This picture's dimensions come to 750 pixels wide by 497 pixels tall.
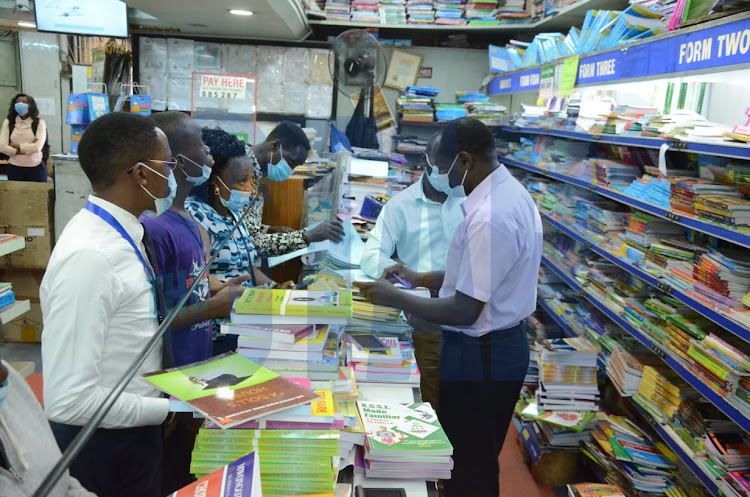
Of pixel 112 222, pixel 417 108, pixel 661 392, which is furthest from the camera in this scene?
pixel 417 108

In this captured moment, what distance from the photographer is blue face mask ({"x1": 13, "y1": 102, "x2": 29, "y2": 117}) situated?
26.4ft

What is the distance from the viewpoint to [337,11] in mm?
6922

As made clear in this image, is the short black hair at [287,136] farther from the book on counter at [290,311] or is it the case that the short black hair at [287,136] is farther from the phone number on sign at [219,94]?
the book on counter at [290,311]

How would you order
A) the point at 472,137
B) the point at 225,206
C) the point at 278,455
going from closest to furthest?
1. the point at 278,455
2. the point at 472,137
3. the point at 225,206

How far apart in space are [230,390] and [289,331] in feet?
1.26

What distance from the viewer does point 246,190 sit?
280 cm

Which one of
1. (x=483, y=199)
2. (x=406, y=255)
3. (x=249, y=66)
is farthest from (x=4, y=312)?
(x=249, y=66)

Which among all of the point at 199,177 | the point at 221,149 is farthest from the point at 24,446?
the point at 221,149

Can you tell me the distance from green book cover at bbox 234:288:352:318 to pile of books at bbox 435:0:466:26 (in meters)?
5.85

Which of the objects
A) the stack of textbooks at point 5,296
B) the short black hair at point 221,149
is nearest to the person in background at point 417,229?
the short black hair at point 221,149

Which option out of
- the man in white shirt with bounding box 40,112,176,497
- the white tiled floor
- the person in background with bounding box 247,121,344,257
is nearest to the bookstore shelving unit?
the white tiled floor

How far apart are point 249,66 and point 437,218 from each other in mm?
4909

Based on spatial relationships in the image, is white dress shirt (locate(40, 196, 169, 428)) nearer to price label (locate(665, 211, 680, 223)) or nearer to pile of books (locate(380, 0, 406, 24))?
price label (locate(665, 211, 680, 223))

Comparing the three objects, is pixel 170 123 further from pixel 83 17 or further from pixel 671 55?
→ pixel 83 17
